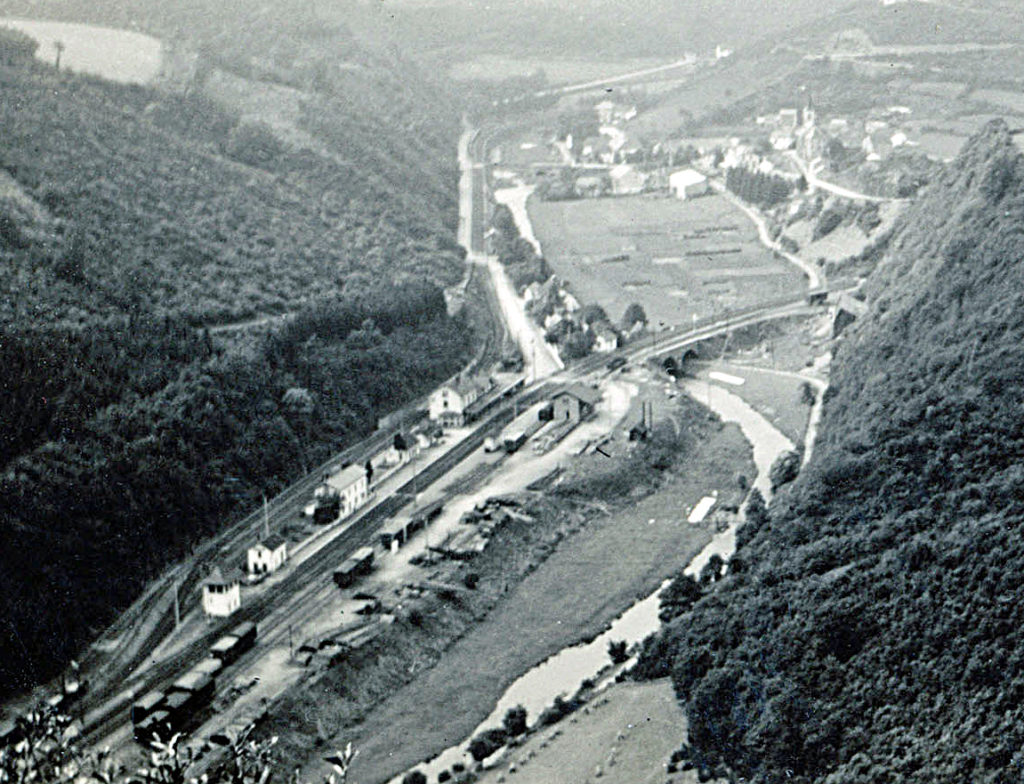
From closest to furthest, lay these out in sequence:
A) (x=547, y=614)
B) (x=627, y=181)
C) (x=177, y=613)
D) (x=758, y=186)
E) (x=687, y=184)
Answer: (x=177, y=613) < (x=547, y=614) < (x=758, y=186) < (x=687, y=184) < (x=627, y=181)

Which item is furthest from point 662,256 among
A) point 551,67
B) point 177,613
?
point 551,67

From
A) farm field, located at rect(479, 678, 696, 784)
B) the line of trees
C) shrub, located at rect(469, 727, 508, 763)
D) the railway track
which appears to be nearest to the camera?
farm field, located at rect(479, 678, 696, 784)

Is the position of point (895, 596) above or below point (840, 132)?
below

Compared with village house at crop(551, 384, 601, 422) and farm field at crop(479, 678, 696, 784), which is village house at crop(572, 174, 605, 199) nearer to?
village house at crop(551, 384, 601, 422)

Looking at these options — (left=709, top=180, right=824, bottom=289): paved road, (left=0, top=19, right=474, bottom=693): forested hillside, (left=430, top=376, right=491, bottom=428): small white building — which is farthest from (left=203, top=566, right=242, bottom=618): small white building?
(left=709, top=180, right=824, bottom=289): paved road

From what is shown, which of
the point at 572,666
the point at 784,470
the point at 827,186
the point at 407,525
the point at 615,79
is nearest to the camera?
the point at 572,666

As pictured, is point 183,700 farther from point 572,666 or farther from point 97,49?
point 97,49

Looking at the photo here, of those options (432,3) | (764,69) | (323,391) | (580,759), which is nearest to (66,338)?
(323,391)
